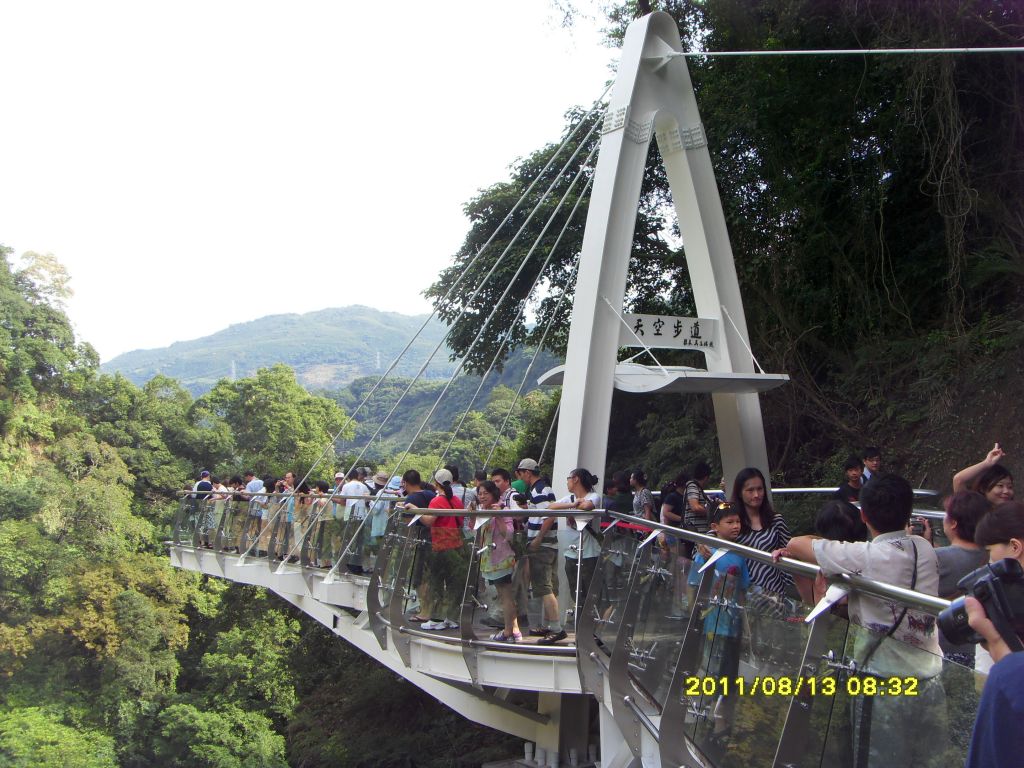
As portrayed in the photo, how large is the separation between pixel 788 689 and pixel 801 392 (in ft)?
41.1

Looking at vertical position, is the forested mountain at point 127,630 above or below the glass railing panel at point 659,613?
below

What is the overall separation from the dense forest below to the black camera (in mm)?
9380

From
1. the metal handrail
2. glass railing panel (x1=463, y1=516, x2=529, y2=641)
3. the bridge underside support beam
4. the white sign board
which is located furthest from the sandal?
the metal handrail

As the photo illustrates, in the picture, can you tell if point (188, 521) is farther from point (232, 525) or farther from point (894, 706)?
point (894, 706)

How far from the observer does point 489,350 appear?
20156 millimetres

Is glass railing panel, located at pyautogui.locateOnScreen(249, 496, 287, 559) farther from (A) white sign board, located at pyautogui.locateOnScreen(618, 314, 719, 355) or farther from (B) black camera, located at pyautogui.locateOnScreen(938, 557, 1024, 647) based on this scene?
(B) black camera, located at pyautogui.locateOnScreen(938, 557, 1024, 647)

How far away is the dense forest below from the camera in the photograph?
11.1m

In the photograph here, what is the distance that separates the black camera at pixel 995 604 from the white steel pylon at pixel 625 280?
6.33 metres

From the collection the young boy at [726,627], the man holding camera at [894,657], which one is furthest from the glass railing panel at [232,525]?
the man holding camera at [894,657]

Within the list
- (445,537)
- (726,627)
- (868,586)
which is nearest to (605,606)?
(726,627)

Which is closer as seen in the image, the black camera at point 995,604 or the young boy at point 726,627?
the black camera at point 995,604

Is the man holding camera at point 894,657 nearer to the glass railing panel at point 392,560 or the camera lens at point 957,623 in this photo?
the camera lens at point 957,623

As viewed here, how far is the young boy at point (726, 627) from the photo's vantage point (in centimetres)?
314
